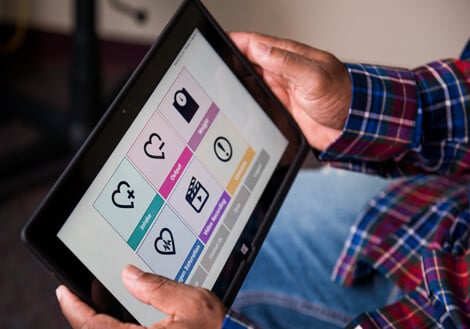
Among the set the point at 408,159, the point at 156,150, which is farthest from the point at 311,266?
the point at 156,150

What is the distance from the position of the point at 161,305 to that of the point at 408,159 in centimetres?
42

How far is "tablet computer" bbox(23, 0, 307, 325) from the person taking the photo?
19.8 inches

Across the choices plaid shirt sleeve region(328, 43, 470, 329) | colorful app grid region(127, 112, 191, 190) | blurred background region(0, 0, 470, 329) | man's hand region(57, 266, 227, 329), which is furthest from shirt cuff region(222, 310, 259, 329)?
blurred background region(0, 0, 470, 329)

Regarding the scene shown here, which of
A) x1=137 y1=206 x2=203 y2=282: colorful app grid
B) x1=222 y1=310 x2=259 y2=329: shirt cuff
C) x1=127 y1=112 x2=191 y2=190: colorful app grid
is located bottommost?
x1=222 y1=310 x2=259 y2=329: shirt cuff

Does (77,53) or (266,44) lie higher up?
(266,44)

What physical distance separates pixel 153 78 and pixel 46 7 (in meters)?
1.66

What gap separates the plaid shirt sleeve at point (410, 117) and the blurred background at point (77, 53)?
0.75m

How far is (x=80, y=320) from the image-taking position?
1.68 ft

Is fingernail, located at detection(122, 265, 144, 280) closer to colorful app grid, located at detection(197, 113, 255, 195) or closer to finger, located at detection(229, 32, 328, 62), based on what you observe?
colorful app grid, located at detection(197, 113, 255, 195)

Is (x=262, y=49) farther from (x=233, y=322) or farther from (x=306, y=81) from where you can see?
(x=233, y=322)

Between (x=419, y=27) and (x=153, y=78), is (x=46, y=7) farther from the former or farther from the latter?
(x=153, y=78)

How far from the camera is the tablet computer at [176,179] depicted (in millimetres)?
502

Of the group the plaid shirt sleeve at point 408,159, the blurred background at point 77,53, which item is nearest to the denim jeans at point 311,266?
the plaid shirt sleeve at point 408,159

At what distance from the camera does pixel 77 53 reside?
1542 mm
